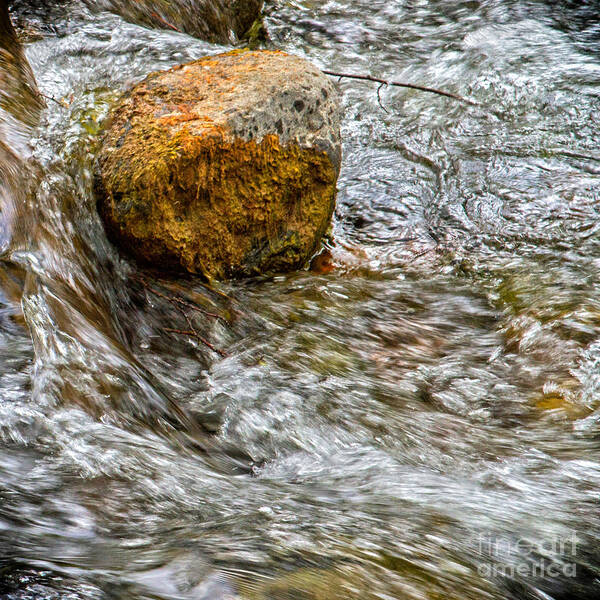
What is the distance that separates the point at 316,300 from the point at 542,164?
240 centimetres

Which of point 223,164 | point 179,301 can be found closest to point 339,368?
point 179,301

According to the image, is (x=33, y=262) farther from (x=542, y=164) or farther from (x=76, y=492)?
(x=542, y=164)

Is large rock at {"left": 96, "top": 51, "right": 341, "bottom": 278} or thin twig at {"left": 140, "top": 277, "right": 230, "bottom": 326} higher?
large rock at {"left": 96, "top": 51, "right": 341, "bottom": 278}

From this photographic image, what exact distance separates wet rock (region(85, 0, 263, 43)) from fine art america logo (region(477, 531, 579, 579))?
15.9 feet

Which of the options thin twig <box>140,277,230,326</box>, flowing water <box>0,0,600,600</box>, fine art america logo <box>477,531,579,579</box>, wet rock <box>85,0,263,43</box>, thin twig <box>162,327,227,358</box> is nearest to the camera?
flowing water <box>0,0,600,600</box>

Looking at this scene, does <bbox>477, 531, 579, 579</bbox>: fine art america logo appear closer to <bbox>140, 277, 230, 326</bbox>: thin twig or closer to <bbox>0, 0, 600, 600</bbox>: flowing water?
<bbox>0, 0, 600, 600</bbox>: flowing water

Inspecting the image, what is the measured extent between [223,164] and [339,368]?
1.27 meters

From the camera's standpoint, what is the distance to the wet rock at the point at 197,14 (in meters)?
5.55

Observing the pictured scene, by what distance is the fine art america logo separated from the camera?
2072 mm

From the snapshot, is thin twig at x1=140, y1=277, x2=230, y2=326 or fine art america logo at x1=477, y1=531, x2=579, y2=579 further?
thin twig at x1=140, y1=277, x2=230, y2=326

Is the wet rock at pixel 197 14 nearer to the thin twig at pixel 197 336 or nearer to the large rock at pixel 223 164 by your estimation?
the large rock at pixel 223 164

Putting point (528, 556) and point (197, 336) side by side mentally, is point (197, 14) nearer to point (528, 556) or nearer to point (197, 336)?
point (197, 336)

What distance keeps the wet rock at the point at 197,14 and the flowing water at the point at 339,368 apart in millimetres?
298

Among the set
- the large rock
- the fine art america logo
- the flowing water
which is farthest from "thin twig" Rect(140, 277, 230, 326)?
the fine art america logo
